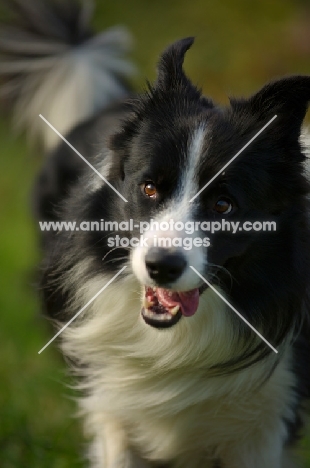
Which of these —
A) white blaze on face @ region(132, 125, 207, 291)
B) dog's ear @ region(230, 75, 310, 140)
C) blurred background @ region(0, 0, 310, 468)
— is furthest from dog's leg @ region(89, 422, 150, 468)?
dog's ear @ region(230, 75, 310, 140)

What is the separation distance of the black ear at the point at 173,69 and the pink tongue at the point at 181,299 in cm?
100

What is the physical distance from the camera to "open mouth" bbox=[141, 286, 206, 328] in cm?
318

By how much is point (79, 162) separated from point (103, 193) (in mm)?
1182

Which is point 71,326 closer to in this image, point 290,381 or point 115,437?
point 115,437

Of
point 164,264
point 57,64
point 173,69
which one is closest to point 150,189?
point 164,264

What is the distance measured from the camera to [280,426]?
3.61m

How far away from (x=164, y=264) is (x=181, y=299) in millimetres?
373

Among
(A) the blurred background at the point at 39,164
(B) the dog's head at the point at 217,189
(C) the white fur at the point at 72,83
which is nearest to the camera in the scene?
(B) the dog's head at the point at 217,189

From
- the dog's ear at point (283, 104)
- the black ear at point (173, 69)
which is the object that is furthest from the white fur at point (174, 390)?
the black ear at point (173, 69)

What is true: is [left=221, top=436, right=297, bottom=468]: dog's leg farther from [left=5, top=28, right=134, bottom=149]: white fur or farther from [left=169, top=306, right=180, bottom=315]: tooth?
[left=5, top=28, right=134, bottom=149]: white fur

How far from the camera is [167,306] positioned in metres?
3.22

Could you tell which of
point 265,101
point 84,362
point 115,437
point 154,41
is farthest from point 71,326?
point 154,41

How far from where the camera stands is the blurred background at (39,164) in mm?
4371

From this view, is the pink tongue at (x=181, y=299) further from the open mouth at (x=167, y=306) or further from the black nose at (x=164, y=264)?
the black nose at (x=164, y=264)
